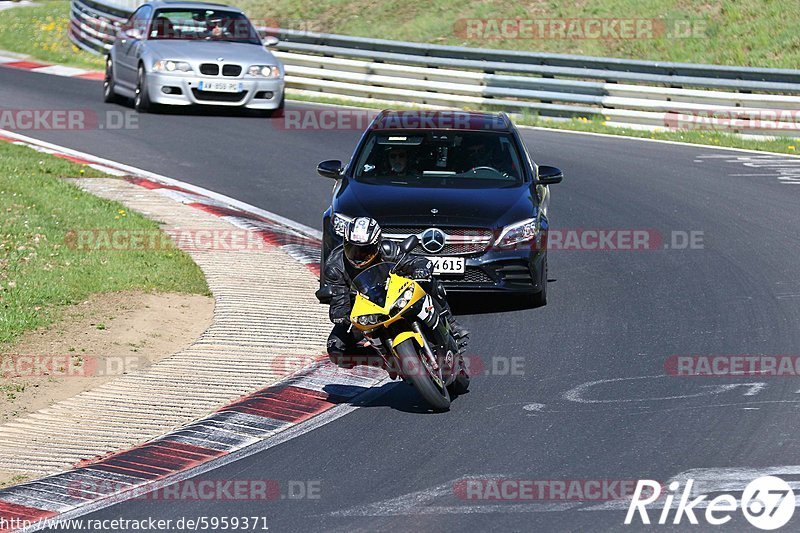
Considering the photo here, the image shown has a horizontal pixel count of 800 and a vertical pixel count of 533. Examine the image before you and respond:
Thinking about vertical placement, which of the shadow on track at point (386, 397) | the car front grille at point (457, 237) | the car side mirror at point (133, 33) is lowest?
the shadow on track at point (386, 397)

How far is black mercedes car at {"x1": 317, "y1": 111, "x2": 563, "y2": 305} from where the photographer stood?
11.2m

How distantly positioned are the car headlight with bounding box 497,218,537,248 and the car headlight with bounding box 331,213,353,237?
126cm

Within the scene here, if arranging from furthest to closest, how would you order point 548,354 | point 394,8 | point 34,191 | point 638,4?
point 394,8, point 638,4, point 34,191, point 548,354

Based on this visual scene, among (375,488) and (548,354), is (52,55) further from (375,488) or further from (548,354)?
(375,488)

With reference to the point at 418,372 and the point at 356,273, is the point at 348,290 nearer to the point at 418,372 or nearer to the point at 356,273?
the point at 356,273

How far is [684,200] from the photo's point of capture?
16.3 metres

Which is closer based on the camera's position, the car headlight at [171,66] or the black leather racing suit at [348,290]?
the black leather racing suit at [348,290]

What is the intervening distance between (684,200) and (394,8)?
18297mm

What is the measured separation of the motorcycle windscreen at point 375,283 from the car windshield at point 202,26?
1486 centimetres

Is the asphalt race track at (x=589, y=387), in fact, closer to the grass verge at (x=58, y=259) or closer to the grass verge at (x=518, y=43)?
the grass verge at (x=58, y=259)

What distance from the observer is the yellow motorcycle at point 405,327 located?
820cm

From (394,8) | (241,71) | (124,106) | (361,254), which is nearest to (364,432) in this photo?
(361,254)

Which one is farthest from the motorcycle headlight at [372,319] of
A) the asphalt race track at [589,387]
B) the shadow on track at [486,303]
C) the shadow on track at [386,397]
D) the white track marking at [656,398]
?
the shadow on track at [486,303]

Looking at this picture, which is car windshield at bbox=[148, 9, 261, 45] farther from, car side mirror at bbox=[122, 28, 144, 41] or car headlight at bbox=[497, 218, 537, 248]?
car headlight at bbox=[497, 218, 537, 248]
